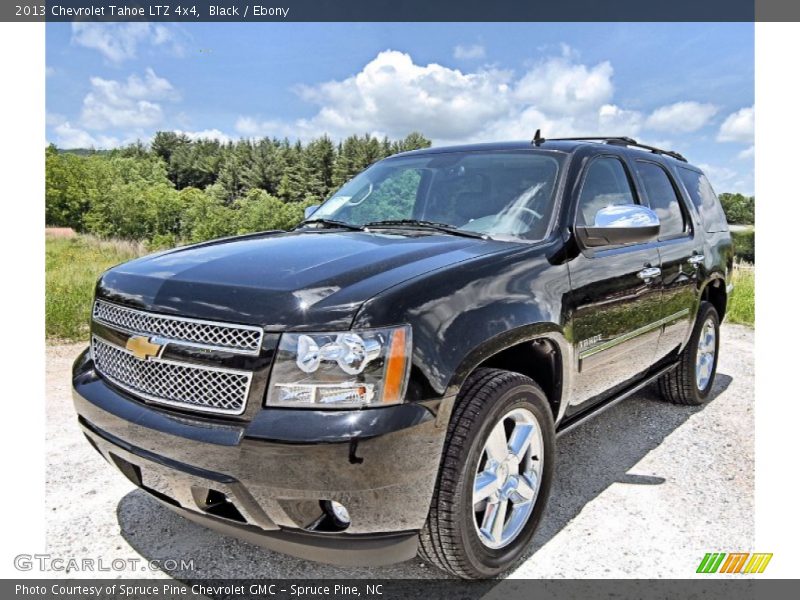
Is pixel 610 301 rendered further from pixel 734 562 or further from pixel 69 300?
pixel 69 300

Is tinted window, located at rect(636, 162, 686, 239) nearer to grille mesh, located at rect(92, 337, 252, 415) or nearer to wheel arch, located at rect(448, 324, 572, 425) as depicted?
wheel arch, located at rect(448, 324, 572, 425)

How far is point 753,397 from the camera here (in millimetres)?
5250

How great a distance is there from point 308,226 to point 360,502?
2065 millimetres

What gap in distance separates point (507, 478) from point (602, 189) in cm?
190

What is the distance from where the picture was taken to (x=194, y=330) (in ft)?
7.08

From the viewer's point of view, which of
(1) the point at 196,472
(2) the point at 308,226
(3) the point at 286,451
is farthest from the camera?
(2) the point at 308,226

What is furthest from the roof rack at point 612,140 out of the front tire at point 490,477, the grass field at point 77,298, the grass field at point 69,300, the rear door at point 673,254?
the grass field at point 69,300

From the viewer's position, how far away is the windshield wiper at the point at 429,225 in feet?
9.94

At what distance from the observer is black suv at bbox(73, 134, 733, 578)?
6.57 ft

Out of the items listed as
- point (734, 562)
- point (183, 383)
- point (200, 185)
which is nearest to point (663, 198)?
point (734, 562)

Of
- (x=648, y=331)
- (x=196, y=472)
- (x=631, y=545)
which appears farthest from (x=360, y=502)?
(x=648, y=331)

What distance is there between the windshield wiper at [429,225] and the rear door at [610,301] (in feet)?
1.66

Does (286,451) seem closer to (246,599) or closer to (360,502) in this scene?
(360,502)

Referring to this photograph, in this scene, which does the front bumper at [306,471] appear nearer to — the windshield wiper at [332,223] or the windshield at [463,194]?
the windshield at [463,194]
